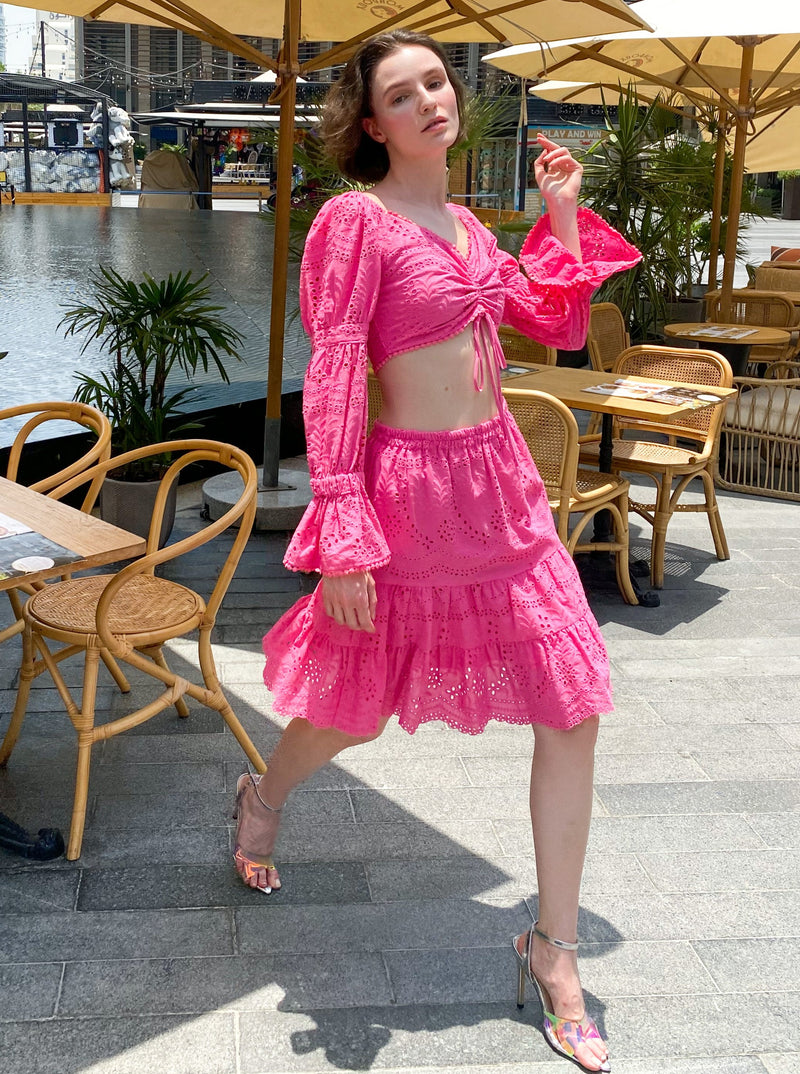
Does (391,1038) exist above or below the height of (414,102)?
below

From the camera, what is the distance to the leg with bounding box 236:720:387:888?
241 cm

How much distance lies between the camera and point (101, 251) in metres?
12.7

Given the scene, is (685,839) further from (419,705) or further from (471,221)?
(471,221)

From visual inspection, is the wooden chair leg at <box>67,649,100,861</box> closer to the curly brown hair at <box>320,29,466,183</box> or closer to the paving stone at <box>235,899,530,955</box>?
the paving stone at <box>235,899,530,955</box>

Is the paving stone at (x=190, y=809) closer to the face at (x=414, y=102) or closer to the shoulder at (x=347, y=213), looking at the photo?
the shoulder at (x=347, y=213)

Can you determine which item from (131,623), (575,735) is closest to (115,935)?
(131,623)

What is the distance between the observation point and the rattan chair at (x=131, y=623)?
285 centimetres

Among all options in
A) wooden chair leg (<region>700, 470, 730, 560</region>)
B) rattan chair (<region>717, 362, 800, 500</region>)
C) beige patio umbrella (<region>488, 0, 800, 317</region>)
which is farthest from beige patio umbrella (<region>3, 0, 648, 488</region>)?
rattan chair (<region>717, 362, 800, 500</region>)

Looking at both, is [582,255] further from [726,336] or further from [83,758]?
[726,336]

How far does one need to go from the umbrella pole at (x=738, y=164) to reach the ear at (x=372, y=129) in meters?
5.97

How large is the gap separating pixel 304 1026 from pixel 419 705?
648 millimetres

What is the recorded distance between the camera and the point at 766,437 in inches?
250

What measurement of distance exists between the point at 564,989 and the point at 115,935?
95 centimetres

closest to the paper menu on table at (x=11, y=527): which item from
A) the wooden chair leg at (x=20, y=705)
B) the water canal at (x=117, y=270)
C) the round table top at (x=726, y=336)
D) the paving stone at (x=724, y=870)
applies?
the wooden chair leg at (x=20, y=705)
